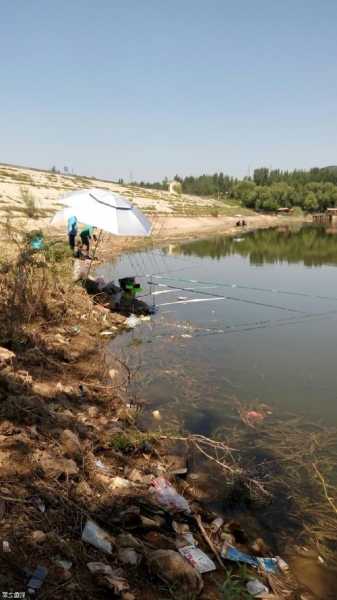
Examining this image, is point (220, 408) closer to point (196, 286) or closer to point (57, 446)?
point (57, 446)

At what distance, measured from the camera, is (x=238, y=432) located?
18.1 ft

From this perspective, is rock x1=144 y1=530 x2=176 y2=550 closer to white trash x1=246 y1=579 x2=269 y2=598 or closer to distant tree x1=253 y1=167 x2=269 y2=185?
white trash x1=246 y1=579 x2=269 y2=598

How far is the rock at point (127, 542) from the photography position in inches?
Answer: 116

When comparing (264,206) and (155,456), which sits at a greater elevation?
(264,206)

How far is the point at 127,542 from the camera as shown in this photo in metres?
2.98

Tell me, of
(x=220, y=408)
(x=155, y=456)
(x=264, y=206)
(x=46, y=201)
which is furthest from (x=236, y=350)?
(x=264, y=206)

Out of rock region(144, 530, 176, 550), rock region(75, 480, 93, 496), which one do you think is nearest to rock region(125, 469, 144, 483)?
rock region(75, 480, 93, 496)

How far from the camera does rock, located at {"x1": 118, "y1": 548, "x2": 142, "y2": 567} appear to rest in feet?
9.28

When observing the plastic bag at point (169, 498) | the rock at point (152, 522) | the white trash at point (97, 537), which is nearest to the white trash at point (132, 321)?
the plastic bag at point (169, 498)

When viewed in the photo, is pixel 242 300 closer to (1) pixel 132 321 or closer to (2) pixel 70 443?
(1) pixel 132 321

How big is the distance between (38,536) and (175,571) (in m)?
0.92

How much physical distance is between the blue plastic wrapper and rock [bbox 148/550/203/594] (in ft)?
1.68

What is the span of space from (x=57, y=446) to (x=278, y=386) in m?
4.11

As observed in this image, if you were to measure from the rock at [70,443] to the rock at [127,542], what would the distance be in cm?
110
